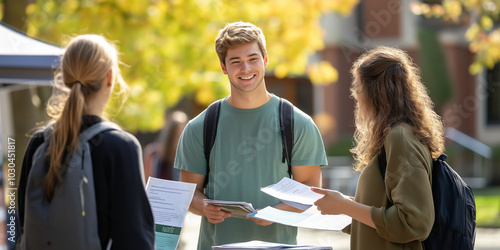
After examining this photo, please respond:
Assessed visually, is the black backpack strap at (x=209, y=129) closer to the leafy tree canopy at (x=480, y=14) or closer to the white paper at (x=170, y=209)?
the white paper at (x=170, y=209)

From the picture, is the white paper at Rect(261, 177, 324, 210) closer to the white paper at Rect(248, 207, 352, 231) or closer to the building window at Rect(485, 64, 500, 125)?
the white paper at Rect(248, 207, 352, 231)

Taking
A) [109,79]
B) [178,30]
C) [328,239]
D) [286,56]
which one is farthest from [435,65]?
[109,79]

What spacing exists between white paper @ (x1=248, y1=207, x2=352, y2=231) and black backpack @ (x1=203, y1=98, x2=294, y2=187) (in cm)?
43

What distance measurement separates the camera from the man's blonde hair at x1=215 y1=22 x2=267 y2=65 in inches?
134

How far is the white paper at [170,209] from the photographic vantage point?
3.18m

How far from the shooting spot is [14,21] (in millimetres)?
7398

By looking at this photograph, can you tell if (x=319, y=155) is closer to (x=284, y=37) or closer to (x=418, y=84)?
(x=418, y=84)

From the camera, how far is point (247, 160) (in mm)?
3457

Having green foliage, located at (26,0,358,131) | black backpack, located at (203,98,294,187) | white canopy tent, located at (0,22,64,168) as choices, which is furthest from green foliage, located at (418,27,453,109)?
black backpack, located at (203,98,294,187)

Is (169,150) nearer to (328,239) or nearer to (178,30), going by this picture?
(178,30)

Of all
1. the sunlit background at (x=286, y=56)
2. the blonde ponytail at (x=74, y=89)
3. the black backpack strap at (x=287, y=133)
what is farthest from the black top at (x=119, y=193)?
the black backpack strap at (x=287, y=133)

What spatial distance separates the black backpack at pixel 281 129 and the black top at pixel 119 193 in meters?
0.95

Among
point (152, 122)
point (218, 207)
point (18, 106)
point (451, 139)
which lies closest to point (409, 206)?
point (218, 207)

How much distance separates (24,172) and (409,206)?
1.53 meters
